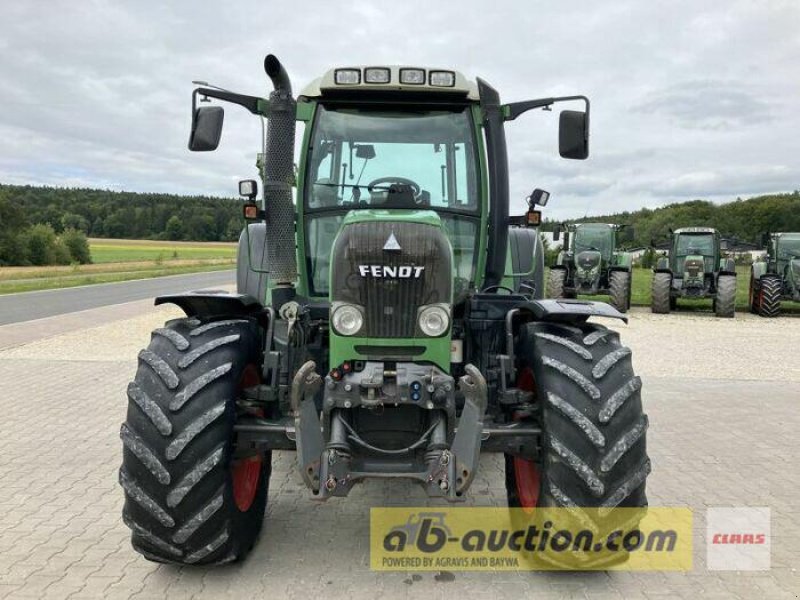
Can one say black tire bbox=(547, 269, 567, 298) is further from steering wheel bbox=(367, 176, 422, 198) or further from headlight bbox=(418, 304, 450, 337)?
headlight bbox=(418, 304, 450, 337)

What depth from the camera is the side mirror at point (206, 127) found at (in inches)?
150

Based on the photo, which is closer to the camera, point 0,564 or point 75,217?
point 0,564

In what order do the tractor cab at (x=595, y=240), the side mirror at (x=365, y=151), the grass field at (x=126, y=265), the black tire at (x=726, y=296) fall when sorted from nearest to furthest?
1. the side mirror at (x=365, y=151)
2. the black tire at (x=726, y=296)
3. the tractor cab at (x=595, y=240)
4. the grass field at (x=126, y=265)

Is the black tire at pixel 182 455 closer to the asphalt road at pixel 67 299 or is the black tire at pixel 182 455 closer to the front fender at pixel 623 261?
the asphalt road at pixel 67 299

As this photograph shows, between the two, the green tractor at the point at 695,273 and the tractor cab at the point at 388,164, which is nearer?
the tractor cab at the point at 388,164

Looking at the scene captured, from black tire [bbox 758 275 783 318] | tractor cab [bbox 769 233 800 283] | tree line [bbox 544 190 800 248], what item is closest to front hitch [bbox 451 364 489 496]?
black tire [bbox 758 275 783 318]

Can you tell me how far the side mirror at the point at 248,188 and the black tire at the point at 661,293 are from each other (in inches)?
631

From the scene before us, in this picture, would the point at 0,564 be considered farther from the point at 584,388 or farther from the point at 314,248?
the point at 584,388

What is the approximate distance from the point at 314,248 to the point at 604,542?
250 centimetres

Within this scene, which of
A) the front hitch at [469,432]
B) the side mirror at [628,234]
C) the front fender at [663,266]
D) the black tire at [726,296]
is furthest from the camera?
the side mirror at [628,234]

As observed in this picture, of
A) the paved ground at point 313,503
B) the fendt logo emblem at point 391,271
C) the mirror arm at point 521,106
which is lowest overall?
the paved ground at point 313,503

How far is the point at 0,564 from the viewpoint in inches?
134

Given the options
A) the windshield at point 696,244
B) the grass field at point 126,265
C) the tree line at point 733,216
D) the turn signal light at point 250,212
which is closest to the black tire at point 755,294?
the windshield at point 696,244

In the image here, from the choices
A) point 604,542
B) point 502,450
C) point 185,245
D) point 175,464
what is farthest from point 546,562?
point 185,245
